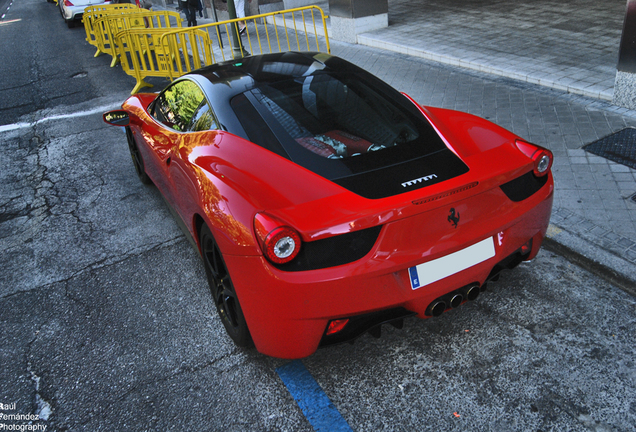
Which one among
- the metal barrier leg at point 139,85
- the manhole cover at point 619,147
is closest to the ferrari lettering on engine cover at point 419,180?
the manhole cover at point 619,147

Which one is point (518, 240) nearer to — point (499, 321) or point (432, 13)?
point (499, 321)

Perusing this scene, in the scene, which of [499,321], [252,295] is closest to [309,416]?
[252,295]

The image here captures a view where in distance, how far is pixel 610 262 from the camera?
326 cm

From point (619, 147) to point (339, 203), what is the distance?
3.79 m

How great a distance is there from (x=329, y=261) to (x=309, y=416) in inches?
32.4

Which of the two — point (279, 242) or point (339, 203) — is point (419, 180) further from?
point (279, 242)

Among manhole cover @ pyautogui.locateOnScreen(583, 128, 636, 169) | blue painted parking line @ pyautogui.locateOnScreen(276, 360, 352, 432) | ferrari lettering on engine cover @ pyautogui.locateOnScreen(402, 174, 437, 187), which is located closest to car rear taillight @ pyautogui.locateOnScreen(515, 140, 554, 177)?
ferrari lettering on engine cover @ pyautogui.locateOnScreen(402, 174, 437, 187)

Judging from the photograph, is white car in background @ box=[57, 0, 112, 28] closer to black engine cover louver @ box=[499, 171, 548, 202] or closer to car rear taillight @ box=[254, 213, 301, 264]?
car rear taillight @ box=[254, 213, 301, 264]

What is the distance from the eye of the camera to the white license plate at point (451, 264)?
90.1 inches

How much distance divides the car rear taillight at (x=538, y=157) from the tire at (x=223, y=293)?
175 cm

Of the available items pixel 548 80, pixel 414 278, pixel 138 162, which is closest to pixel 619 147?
pixel 548 80

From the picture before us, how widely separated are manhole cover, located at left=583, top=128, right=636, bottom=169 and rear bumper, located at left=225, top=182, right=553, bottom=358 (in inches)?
107

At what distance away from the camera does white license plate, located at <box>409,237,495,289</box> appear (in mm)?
2289

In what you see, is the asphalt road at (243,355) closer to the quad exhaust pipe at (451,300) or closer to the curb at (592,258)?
the curb at (592,258)
